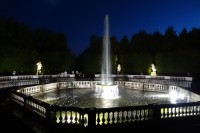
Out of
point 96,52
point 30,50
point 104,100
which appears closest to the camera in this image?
point 104,100

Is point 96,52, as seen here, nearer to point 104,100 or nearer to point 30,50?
point 30,50

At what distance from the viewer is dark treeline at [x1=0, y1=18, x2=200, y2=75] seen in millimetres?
49906

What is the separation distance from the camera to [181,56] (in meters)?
49.3

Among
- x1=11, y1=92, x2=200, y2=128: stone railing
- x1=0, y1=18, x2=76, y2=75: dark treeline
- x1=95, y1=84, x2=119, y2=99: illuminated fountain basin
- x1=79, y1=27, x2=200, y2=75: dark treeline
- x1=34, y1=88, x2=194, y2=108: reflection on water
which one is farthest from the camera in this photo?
x1=0, y1=18, x2=76, y2=75: dark treeline

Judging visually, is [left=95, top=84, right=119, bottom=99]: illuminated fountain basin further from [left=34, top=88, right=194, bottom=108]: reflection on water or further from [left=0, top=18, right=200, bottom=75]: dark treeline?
[left=0, top=18, right=200, bottom=75]: dark treeline

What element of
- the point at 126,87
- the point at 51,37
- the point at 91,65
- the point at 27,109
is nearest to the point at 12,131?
the point at 27,109

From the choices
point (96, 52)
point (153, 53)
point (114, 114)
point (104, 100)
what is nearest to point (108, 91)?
point (104, 100)

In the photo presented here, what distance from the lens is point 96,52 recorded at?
63.7 meters

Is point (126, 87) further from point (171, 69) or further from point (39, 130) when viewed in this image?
point (39, 130)

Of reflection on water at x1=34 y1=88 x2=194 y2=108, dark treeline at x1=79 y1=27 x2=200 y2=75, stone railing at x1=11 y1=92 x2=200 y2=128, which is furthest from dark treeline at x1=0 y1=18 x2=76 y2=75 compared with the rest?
stone railing at x1=11 y1=92 x2=200 y2=128

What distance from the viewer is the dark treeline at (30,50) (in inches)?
1999

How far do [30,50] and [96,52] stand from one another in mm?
13156

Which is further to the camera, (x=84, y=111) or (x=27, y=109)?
(x=27, y=109)

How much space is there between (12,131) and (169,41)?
159ft
